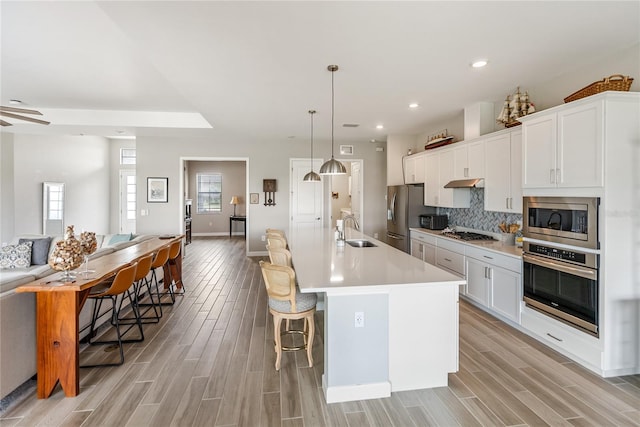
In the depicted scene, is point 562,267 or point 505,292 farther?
point 505,292

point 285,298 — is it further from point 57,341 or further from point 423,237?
point 423,237

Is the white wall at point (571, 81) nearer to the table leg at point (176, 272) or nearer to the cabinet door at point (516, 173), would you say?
the cabinet door at point (516, 173)

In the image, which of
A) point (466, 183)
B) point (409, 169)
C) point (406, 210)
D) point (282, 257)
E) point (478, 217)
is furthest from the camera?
point (409, 169)

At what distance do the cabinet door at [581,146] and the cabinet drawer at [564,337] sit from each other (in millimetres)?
1248

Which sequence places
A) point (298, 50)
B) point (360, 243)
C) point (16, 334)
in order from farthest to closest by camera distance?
1. point (360, 243)
2. point (298, 50)
3. point (16, 334)

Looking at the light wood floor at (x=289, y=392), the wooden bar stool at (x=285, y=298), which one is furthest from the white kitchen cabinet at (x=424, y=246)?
the wooden bar stool at (x=285, y=298)

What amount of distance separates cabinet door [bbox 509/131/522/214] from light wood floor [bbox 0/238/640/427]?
1398 millimetres

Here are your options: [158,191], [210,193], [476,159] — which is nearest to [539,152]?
[476,159]

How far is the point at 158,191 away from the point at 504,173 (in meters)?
6.86

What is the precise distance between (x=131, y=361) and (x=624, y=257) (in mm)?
4135

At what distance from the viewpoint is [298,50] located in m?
2.89

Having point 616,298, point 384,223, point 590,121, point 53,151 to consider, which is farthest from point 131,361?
point 53,151

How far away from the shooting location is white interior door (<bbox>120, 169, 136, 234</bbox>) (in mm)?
9148

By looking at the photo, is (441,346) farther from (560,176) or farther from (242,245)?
(242,245)
